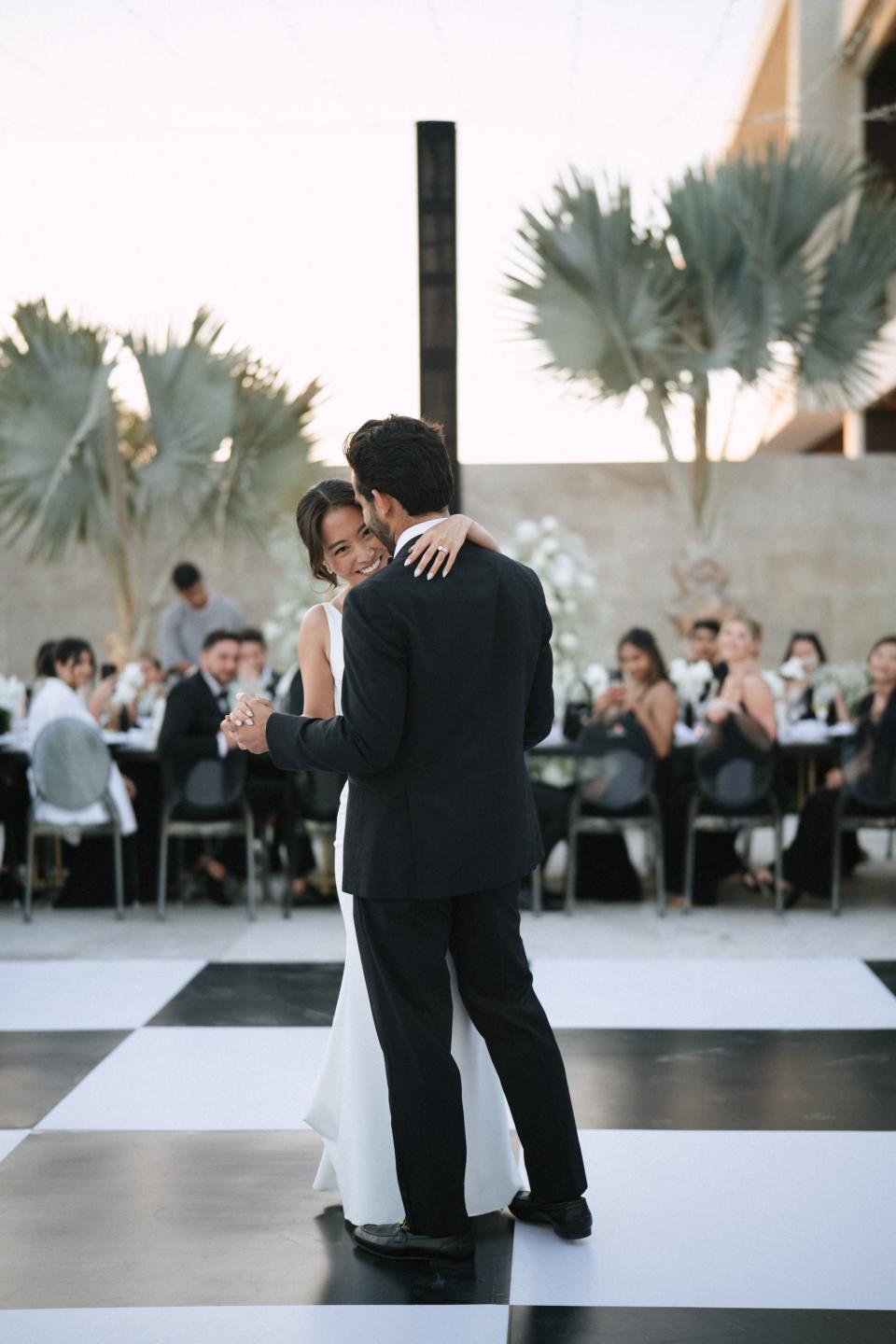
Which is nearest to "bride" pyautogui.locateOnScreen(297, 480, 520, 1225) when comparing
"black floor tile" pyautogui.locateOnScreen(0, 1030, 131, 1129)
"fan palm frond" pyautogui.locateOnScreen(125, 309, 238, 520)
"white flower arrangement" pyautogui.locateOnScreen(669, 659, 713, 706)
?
"black floor tile" pyautogui.locateOnScreen(0, 1030, 131, 1129)

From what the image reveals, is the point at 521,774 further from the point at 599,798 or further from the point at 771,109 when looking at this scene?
the point at 771,109

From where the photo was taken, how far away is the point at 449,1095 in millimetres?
2623

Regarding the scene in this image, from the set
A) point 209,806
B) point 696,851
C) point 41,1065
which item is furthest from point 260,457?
point 41,1065

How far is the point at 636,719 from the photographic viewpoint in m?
6.41

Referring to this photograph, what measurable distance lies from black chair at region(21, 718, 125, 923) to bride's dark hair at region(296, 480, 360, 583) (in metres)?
3.33

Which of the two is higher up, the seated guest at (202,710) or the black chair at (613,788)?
the seated guest at (202,710)

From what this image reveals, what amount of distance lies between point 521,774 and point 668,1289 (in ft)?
3.08

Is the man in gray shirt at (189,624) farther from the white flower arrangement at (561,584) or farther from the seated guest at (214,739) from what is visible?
the white flower arrangement at (561,584)

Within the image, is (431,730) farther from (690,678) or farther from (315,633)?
(690,678)

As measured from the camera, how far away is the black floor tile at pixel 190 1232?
2.60 meters

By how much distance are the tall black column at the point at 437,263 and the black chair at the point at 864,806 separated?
9.09ft

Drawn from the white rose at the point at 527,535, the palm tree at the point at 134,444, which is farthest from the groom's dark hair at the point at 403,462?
the palm tree at the point at 134,444

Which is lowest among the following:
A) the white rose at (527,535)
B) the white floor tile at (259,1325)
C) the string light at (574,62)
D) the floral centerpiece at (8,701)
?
the white floor tile at (259,1325)

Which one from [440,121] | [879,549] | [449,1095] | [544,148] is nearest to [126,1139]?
[449,1095]
